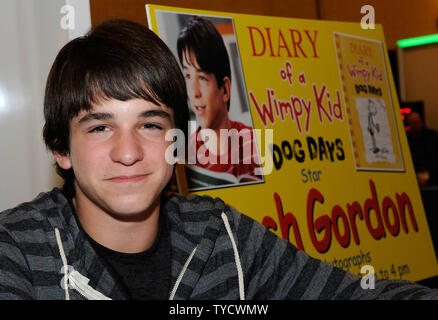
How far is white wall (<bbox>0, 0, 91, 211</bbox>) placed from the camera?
2.11 metres

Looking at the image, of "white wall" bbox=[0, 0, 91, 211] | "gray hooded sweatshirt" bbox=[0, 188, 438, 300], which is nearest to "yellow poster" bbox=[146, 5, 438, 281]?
"white wall" bbox=[0, 0, 91, 211]

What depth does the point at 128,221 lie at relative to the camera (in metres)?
1.33

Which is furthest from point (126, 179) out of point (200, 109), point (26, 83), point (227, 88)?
point (26, 83)

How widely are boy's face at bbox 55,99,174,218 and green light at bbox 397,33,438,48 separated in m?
4.81

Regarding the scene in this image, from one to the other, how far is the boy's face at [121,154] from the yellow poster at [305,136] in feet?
Answer: 2.18

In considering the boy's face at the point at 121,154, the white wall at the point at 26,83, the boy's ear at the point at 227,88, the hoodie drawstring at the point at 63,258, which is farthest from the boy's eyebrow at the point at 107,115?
the white wall at the point at 26,83

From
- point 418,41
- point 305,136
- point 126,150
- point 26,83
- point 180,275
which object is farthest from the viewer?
point 418,41

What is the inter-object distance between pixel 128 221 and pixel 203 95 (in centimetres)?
81

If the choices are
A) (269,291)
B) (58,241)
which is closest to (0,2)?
(58,241)

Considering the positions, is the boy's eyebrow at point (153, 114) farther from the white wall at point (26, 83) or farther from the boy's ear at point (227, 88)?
the white wall at point (26, 83)

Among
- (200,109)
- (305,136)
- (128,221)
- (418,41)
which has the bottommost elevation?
(128,221)

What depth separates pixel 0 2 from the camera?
2.11 m

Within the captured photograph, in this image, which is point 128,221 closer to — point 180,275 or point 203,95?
point 180,275

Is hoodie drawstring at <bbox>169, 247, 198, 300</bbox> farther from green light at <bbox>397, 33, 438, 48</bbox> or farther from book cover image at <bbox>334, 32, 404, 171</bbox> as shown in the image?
green light at <bbox>397, 33, 438, 48</bbox>
